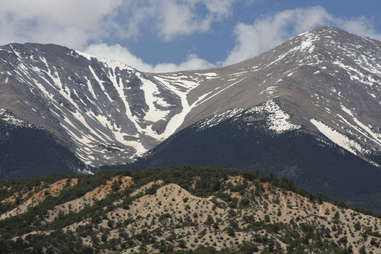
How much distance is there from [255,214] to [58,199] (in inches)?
1953

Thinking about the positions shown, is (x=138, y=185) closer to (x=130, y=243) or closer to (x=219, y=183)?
(x=219, y=183)

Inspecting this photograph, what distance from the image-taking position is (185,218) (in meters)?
162

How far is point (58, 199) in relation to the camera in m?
185

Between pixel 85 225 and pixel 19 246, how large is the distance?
18507mm

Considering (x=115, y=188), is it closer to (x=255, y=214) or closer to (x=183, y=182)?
(x=183, y=182)

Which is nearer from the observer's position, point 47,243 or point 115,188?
point 47,243

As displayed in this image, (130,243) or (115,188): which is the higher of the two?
(115,188)

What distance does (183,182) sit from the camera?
180 metres

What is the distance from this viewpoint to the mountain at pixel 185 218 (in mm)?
150000

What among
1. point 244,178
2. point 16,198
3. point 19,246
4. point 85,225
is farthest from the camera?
point 16,198

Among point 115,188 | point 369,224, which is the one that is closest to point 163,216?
point 115,188

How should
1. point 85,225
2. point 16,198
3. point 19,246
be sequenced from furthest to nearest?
1. point 16,198
2. point 85,225
3. point 19,246

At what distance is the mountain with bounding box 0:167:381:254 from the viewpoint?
150000 millimetres

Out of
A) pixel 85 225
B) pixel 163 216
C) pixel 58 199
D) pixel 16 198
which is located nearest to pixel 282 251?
pixel 163 216
